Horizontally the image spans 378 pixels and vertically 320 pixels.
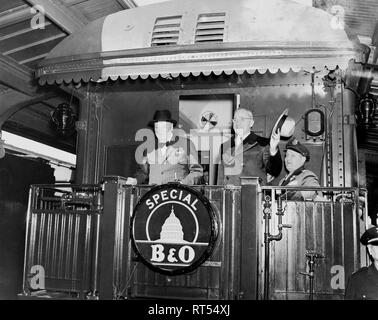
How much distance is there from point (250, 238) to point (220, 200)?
0.42m

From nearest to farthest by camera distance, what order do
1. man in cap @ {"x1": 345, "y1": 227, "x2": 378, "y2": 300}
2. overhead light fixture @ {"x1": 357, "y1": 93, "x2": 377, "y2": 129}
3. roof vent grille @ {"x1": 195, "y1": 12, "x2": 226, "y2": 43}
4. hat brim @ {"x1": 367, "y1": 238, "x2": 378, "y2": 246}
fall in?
man in cap @ {"x1": 345, "y1": 227, "x2": 378, "y2": 300} → hat brim @ {"x1": 367, "y1": 238, "x2": 378, "y2": 246} → roof vent grille @ {"x1": 195, "y1": 12, "x2": 226, "y2": 43} → overhead light fixture @ {"x1": 357, "y1": 93, "x2": 377, "y2": 129}

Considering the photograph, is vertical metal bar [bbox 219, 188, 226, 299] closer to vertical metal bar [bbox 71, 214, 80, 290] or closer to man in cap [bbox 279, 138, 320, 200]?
man in cap [bbox 279, 138, 320, 200]

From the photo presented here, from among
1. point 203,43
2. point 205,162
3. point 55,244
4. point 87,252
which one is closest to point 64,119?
point 205,162

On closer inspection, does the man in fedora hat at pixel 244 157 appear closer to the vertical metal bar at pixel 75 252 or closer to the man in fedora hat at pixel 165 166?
the man in fedora hat at pixel 165 166

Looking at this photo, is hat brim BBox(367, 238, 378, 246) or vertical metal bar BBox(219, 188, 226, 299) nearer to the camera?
hat brim BBox(367, 238, 378, 246)

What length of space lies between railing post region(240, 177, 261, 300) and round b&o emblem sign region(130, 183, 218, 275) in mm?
255

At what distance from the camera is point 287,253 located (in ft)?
12.3

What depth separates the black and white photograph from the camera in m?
3.65

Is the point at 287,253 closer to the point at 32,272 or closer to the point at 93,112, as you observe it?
the point at 32,272

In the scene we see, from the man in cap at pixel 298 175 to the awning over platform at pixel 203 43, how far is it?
0.83 metres

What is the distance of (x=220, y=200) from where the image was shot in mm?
3742

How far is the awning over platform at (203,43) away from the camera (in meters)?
4.13

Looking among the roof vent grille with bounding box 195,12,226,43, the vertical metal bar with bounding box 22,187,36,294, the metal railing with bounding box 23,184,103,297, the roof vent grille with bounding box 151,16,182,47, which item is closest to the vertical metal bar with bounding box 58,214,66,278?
the metal railing with bounding box 23,184,103,297
